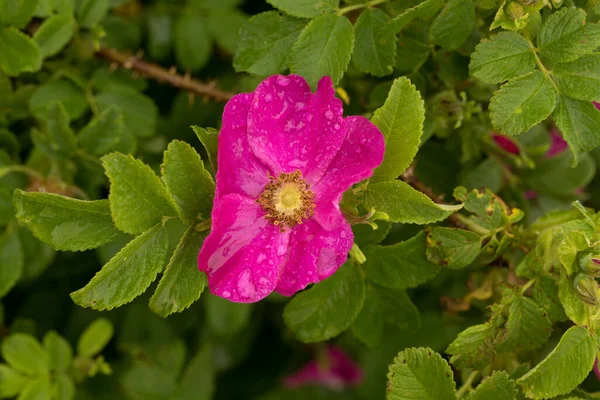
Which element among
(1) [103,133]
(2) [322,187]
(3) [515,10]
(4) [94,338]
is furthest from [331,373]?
(3) [515,10]

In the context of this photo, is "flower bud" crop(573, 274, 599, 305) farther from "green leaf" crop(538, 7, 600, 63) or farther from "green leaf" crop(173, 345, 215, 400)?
"green leaf" crop(173, 345, 215, 400)

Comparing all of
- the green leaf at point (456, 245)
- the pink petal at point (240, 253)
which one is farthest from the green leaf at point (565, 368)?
the pink petal at point (240, 253)

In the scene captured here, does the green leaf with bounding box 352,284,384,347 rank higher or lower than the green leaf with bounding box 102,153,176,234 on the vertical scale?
lower

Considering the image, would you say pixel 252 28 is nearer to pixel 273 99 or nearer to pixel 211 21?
pixel 273 99

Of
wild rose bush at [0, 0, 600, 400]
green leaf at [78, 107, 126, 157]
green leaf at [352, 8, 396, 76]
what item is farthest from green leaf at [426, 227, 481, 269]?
green leaf at [78, 107, 126, 157]

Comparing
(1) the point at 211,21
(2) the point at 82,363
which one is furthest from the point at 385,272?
(1) the point at 211,21

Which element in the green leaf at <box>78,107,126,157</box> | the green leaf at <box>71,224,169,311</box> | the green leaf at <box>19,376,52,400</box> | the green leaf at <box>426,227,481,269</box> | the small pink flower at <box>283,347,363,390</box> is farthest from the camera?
the small pink flower at <box>283,347,363,390</box>
